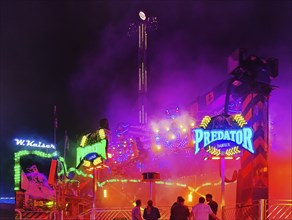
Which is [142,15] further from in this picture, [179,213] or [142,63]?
[179,213]

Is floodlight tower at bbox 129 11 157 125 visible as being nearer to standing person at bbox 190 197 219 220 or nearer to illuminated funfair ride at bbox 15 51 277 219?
illuminated funfair ride at bbox 15 51 277 219

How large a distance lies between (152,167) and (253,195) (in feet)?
61.2

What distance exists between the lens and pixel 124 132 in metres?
31.6

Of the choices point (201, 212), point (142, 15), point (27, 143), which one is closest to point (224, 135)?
point (201, 212)

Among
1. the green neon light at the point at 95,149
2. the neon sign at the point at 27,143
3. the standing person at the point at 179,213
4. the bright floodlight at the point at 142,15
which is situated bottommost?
the standing person at the point at 179,213

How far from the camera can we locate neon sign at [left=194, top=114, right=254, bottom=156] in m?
17.4

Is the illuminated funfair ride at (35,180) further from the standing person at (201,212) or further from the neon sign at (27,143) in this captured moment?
the standing person at (201,212)

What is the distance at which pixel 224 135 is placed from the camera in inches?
706

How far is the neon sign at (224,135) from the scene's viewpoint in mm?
17422

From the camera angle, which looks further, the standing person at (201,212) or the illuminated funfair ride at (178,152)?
the illuminated funfair ride at (178,152)

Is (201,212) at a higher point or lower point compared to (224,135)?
lower

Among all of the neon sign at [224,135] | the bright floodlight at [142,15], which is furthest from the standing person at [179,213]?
the bright floodlight at [142,15]

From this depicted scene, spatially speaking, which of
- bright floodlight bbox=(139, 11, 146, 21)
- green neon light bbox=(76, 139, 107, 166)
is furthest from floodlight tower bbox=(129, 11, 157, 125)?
green neon light bbox=(76, 139, 107, 166)

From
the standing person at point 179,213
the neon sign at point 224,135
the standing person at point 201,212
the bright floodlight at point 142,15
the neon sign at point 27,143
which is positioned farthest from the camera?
the neon sign at point 27,143
